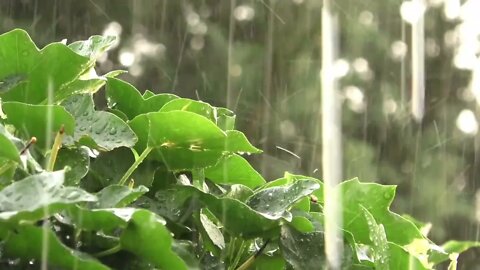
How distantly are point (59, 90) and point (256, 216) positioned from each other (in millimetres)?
182

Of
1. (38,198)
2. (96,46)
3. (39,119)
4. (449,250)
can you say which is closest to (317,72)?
(449,250)

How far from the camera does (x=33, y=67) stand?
561 mm

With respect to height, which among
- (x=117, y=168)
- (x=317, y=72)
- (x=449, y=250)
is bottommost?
(x=317, y=72)

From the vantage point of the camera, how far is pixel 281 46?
3244 millimetres

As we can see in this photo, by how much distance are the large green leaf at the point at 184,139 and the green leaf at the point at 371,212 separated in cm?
9

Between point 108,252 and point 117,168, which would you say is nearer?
point 108,252

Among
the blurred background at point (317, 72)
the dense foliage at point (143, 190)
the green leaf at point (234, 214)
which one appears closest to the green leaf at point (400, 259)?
the dense foliage at point (143, 190)

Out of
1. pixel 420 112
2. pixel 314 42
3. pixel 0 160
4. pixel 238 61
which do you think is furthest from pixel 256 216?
pixel 420 112

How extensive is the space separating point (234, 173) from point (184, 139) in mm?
113

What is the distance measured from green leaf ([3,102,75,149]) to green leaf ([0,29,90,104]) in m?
0.05

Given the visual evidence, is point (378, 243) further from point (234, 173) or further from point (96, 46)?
point (96, 46)

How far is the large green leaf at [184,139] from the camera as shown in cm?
53

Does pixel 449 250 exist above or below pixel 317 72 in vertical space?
above

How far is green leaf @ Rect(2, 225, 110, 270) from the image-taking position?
427mm
